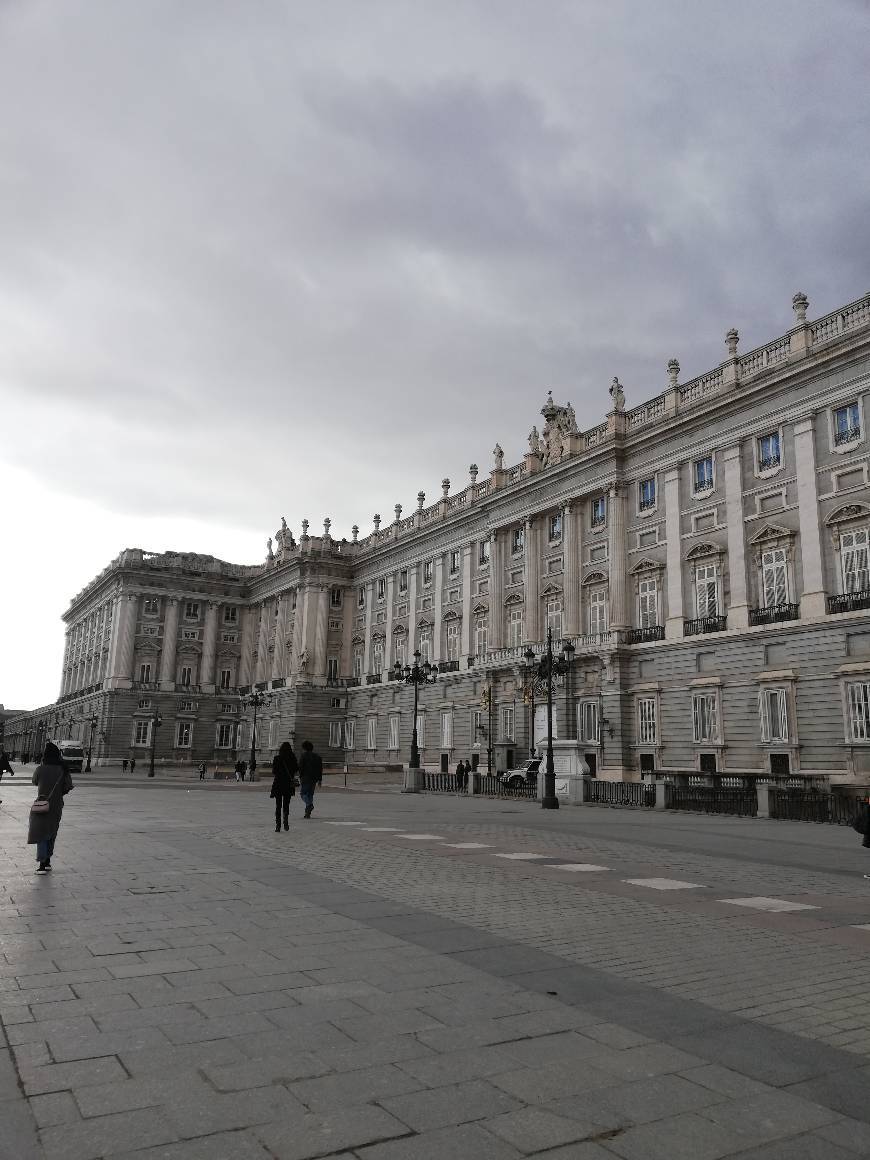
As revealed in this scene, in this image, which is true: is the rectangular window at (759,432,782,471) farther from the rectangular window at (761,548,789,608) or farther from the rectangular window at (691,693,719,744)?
the rectangular window at (691,693,719,744)

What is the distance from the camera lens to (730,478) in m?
37.3

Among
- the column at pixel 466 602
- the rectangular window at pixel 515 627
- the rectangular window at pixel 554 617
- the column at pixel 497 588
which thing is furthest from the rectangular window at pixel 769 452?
the column at pixel 466 602

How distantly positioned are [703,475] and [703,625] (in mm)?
7077

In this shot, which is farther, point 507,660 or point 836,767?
point 507,660

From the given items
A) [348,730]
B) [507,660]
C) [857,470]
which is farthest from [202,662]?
[857,470]

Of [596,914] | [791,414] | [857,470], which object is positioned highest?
[791,414]

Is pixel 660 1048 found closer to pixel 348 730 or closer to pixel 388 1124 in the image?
pixel 388 1124

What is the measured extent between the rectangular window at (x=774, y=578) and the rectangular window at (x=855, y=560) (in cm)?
260

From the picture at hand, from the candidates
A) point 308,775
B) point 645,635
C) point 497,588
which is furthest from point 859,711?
point 497,588

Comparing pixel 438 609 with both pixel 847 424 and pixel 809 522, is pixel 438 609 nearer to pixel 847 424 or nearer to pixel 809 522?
pixel 809 522

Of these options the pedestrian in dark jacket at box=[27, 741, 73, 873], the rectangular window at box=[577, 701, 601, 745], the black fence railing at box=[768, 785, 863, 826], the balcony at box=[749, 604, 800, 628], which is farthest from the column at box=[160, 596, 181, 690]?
the pedestrian in dark jacket at box=[27, 741, 73, 873]

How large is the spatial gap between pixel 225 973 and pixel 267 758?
70704 millimetres

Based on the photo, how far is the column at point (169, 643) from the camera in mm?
82500

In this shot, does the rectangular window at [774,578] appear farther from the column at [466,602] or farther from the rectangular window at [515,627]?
the column at [466,602]
